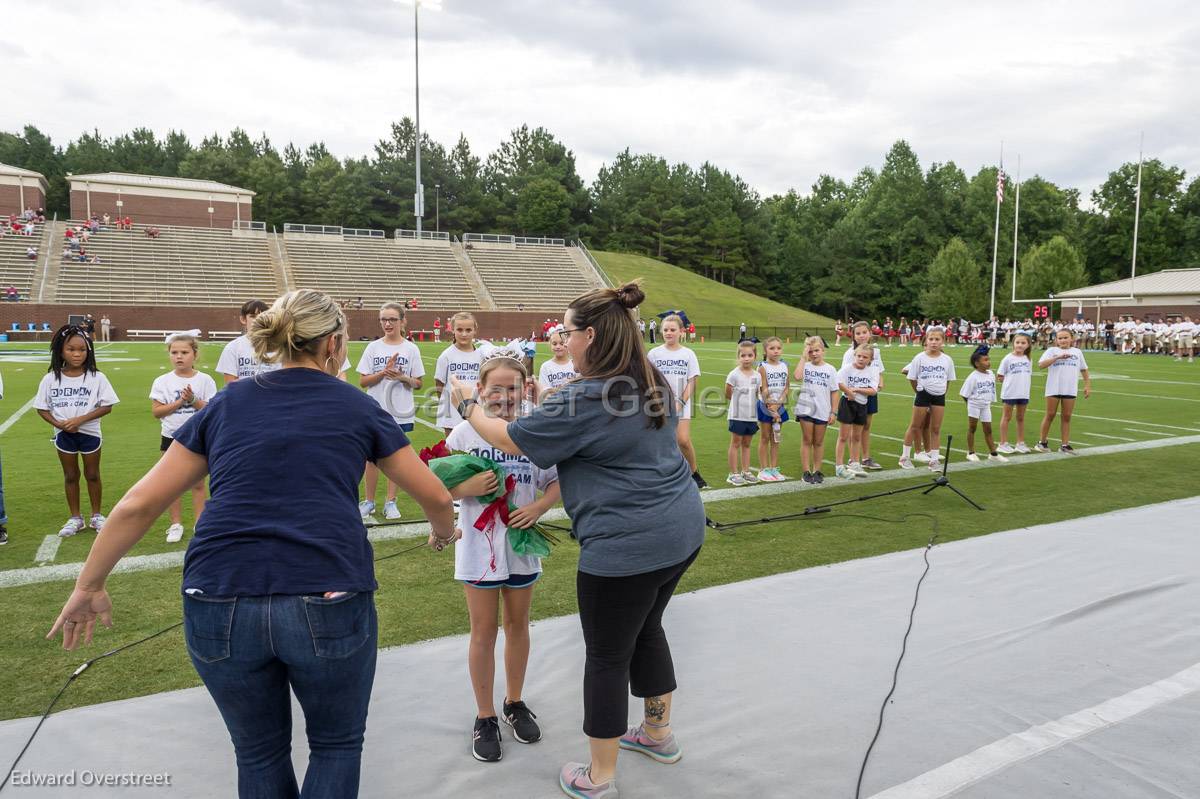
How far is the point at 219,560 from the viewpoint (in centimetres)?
204

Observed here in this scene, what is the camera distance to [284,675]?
2135 mm

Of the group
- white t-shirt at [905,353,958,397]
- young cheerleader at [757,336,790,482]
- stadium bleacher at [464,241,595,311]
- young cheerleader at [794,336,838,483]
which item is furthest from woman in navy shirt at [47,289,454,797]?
stadium bleacher at [464,241,595,311]

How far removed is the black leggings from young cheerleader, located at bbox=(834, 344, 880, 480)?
717 centimetres

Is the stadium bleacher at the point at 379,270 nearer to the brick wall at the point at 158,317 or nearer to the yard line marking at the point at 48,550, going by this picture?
the brick wall at the point at 158,317

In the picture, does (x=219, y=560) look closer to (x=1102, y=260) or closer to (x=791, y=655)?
(x=791, y=655)

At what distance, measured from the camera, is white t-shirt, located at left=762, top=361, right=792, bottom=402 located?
9.20 metres

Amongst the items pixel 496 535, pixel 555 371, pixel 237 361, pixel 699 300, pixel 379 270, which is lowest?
pixel 496 535

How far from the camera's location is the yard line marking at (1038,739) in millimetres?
3037

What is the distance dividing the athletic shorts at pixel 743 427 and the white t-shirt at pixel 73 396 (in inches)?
248

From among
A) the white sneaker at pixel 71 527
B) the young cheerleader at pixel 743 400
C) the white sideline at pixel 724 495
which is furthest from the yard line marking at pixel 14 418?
the young cheerleader at pixel 743 400

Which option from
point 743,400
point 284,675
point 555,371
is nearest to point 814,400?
point 743,400

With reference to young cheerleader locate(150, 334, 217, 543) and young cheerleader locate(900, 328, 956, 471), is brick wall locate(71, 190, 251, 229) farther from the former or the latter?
young cheerleader locate(900, 328, 956, 471)

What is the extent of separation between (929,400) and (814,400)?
1947 millimetres

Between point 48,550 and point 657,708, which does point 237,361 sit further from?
point 657,708
